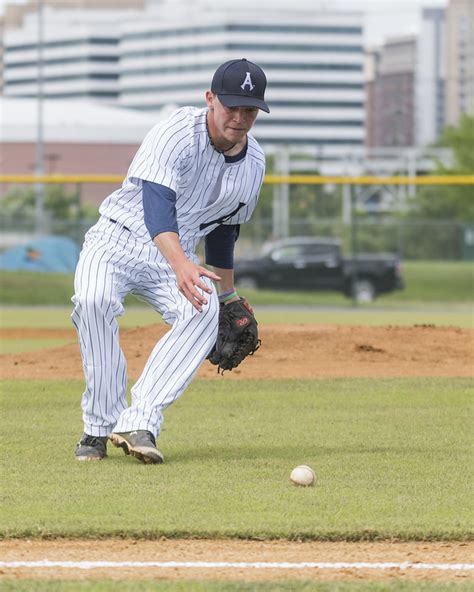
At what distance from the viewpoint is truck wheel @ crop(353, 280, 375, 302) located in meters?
25.1

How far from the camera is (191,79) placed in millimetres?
145500

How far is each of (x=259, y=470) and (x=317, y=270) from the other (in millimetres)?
19148

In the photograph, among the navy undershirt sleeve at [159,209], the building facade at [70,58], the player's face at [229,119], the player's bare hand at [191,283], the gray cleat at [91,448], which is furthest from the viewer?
the building facade at [70,58]

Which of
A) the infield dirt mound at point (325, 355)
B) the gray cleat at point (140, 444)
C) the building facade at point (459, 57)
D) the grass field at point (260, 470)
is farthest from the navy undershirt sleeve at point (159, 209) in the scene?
the building facade at point (459, 57)

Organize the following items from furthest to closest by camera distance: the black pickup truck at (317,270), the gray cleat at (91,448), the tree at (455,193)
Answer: the tree at (455,193) → the black pickup truck at (317,270) → the gray cleat at (91,448)

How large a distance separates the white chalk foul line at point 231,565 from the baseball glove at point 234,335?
230 centimetres

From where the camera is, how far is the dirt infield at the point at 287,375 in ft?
13.0

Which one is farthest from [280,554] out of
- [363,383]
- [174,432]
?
[363,383]

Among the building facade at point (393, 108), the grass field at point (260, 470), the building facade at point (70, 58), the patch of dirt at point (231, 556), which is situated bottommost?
the grass field at point (260, 470)

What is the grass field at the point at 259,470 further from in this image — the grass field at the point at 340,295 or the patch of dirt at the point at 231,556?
the grass field at the point at 340,295

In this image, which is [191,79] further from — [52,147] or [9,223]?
[9,223]

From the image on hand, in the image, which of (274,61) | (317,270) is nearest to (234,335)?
(317,270)

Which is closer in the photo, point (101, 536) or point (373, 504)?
point (101, 536)

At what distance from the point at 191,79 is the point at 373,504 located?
468 feet
